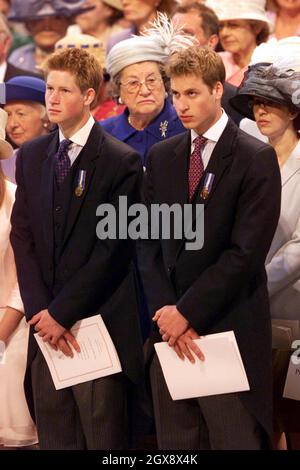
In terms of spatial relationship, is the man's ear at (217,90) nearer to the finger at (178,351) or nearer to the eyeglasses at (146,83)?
the eyeglasses at (146,83)

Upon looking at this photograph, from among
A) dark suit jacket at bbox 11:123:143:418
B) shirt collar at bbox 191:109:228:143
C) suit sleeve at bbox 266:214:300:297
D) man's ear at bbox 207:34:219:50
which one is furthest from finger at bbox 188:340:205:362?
man's ear at bbox 207:34:219:50

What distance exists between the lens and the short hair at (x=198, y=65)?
3.78m

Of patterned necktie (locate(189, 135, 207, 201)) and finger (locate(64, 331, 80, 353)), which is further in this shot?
finger (locate(64, 331, 80, 353))

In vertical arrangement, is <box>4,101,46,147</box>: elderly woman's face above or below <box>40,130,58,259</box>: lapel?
above

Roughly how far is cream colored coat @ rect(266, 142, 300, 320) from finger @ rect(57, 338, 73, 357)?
2.71 feet

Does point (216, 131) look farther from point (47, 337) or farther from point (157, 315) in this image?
point (47, 337)

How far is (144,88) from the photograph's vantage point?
4.59 meters

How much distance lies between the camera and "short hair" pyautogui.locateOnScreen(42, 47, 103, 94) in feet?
13.1

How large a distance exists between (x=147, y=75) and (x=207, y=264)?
4.04 ft

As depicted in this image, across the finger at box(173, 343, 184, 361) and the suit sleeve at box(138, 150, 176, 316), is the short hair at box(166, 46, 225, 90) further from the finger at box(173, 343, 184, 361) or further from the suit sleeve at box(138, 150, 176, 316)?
the finger at box(173, 343, 184, 361)

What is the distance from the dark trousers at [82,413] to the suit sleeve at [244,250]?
470 mm

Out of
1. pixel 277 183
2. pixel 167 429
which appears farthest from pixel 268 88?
pixel 167 429
